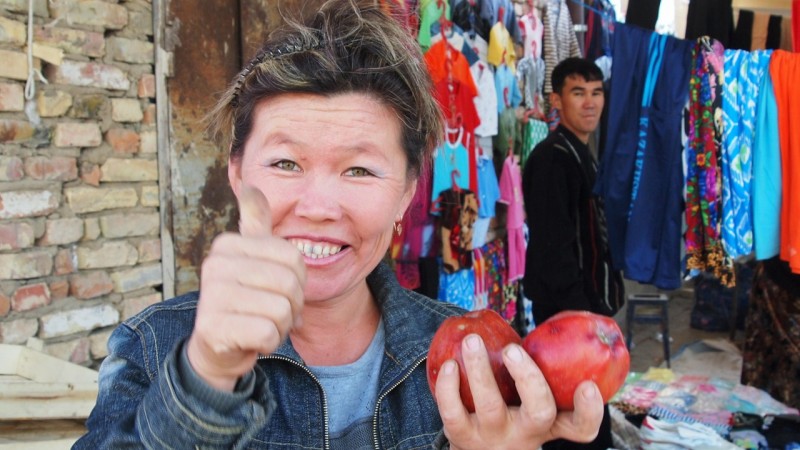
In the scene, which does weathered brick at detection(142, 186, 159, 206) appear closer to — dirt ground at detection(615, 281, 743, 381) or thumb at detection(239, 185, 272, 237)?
thumb at detection(239, 185, 272, 237)

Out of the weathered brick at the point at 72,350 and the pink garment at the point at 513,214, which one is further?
the pink garment at the point at 513,214

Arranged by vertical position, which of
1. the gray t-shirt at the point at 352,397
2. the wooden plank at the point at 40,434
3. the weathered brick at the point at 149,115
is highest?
the weathered brick at the point at 149,115

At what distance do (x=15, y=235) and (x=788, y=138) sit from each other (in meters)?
3.62

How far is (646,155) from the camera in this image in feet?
13.0

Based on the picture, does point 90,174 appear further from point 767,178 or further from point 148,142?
point 767,178

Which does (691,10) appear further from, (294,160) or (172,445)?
(172,445)

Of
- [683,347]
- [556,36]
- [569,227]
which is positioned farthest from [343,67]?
[683,347]

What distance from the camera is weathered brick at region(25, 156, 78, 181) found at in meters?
2.72

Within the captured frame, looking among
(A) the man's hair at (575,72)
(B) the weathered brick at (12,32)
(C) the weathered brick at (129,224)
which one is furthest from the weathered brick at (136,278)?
(A) the man's hair at (575,72)

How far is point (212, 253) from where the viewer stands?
3.08 ft

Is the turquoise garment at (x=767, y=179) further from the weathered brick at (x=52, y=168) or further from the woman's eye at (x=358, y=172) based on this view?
the weathered brick at (x=52, y=168)

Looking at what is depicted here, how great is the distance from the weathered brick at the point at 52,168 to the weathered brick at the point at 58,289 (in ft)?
1.35

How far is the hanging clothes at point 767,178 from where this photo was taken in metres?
3.69

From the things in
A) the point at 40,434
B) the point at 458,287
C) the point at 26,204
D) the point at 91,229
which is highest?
the point at 26,204
